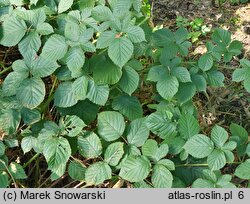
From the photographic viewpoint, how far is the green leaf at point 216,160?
1.61 meters

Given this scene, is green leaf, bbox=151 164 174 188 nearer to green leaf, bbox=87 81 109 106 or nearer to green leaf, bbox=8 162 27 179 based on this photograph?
green leaf, bbox=87 81 109 106

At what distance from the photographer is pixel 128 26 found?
1.64 m

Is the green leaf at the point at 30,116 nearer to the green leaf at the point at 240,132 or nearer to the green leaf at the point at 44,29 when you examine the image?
the green leaf at the point at 44,29

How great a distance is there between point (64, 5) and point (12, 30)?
284 mm

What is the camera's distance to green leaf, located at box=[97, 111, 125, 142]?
5.64 feet

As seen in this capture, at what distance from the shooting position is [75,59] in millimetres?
1619

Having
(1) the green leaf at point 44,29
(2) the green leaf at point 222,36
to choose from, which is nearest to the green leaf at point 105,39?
(1) the green leaf at point 44,29

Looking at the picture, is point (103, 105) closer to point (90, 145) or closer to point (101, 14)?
point (90, 145)

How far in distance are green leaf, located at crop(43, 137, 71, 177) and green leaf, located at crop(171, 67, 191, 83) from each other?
0.56 meters

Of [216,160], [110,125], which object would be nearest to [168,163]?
[216,160]

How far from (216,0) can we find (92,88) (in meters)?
1.65

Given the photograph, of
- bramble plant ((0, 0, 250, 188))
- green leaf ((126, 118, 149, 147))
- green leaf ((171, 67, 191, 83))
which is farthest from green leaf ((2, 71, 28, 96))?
green leaf ((171, 67, 191, 83))

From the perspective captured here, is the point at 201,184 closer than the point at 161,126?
Yes

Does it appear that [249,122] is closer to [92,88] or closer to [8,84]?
[92,88]
